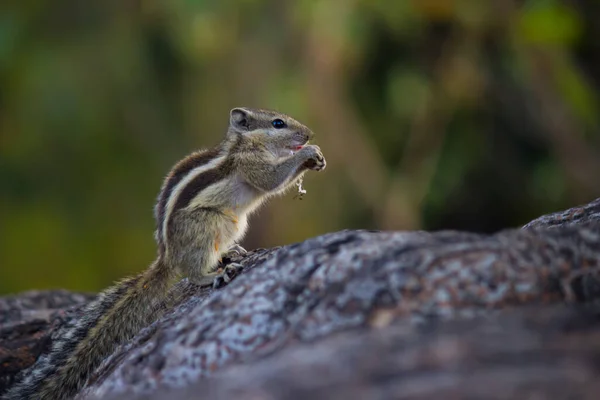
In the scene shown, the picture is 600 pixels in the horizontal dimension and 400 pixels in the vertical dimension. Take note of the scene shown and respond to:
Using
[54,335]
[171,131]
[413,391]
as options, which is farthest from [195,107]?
[413,391]

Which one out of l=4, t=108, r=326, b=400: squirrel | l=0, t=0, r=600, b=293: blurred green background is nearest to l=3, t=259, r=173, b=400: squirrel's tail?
l=4, t=108, r=326, b=400: squirrel

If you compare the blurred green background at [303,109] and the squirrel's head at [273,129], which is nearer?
the squirrel's head at [273,129]

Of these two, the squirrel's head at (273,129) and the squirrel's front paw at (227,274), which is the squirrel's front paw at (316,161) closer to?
the squirrel's head at (273,129)

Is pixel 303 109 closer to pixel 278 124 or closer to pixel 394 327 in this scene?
pixel 278 124

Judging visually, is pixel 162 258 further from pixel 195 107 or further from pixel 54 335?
pixel 195 107

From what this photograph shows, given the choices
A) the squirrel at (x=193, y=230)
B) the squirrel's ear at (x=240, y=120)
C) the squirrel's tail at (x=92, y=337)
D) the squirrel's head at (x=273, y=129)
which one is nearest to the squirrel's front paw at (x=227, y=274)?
the squirrel at (x=193, y=230)

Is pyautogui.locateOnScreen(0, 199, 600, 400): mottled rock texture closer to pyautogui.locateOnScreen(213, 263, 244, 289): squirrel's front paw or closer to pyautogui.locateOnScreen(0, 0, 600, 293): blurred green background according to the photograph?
pyautogui.locateOnScreen(213, 263, 244, 289): squirrel's front paw
